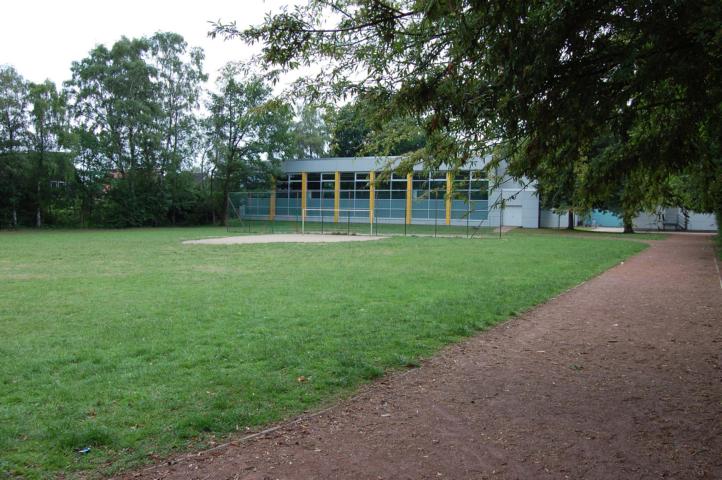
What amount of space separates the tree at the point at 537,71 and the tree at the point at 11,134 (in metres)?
43.0

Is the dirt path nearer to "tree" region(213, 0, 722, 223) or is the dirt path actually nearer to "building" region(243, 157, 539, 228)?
"tree" region(213, 0, 722, 223)

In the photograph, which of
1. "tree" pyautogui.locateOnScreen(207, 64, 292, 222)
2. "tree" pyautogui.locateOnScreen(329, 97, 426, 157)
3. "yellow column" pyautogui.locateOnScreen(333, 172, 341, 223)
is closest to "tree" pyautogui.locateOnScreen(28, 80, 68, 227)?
"tree" pyautogui.locateOnScreen(207, 64, 292, 222)

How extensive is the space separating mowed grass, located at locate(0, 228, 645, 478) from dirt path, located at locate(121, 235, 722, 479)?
0.47 m

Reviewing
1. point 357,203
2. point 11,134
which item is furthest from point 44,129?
point 357,203

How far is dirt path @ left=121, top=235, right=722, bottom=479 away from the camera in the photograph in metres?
3.88

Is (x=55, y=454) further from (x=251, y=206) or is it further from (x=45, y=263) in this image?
(x=251, y=206)

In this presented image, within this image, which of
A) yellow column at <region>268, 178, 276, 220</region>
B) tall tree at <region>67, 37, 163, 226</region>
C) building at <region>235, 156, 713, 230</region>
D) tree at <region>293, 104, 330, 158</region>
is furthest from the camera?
tree at <region>293, 104, 330, 158</region>

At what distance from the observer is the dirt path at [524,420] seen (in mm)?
3883

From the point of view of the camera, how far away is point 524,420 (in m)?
4.80

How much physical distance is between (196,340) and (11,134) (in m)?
41.7

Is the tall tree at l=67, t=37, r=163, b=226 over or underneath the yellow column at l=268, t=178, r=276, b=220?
over

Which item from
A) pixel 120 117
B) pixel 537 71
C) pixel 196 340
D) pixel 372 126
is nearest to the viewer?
pixel 537 71

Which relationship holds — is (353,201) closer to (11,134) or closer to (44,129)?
(44,129)

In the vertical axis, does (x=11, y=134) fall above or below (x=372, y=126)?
above
